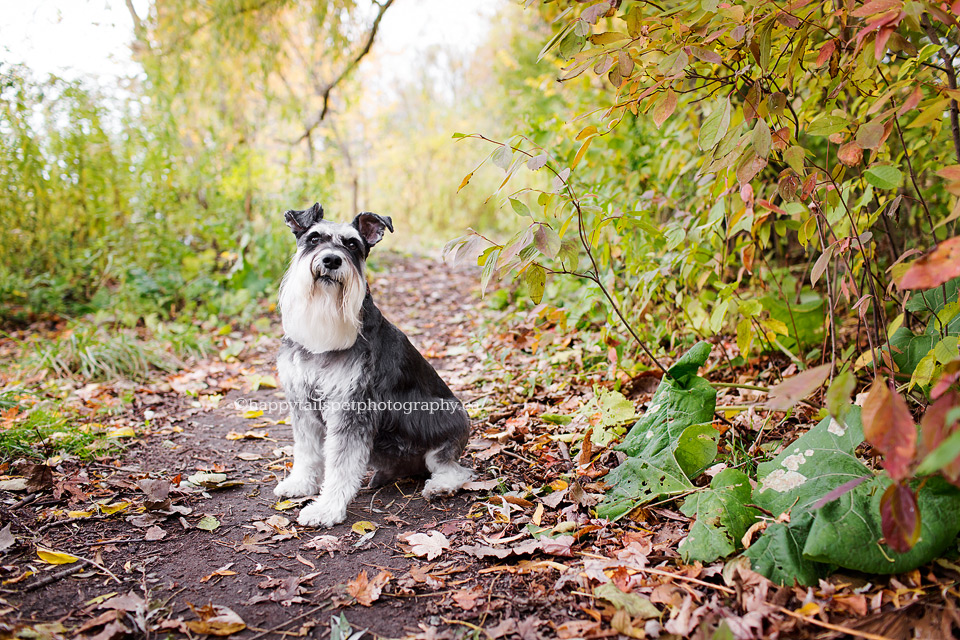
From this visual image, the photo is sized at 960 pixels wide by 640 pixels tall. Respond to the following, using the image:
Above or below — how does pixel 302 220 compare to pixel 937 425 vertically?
above

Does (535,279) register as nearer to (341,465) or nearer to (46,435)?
(341,465)

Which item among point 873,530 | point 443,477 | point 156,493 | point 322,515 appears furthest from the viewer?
point 443,477

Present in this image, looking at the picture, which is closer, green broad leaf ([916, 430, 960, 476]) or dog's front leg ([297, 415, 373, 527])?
green broad leaf ([916, 430, 960, 476])

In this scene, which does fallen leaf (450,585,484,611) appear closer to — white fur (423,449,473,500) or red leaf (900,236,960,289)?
white fur (423,449,473,500)

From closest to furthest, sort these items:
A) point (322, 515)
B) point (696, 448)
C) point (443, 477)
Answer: point (696, 448), point (322, 515), point (443, 477)

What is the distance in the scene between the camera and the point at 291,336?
324cm

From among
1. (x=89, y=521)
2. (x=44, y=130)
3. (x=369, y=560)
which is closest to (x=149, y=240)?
(x=44, y=130)

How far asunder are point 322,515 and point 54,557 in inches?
46.8

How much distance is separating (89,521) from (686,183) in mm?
4554

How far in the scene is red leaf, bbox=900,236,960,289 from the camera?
1432mm

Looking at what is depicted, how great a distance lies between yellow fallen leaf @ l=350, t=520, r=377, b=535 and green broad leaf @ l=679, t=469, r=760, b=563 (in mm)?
1555

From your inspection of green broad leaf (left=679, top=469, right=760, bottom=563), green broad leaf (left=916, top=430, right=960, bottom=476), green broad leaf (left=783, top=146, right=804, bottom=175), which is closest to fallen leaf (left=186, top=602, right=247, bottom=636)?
green broad leaf (left=679, top=469, right=760, bottom=563)

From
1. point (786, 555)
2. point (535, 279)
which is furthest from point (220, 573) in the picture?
point (786, 555)

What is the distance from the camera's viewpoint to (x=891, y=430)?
1.52 m
